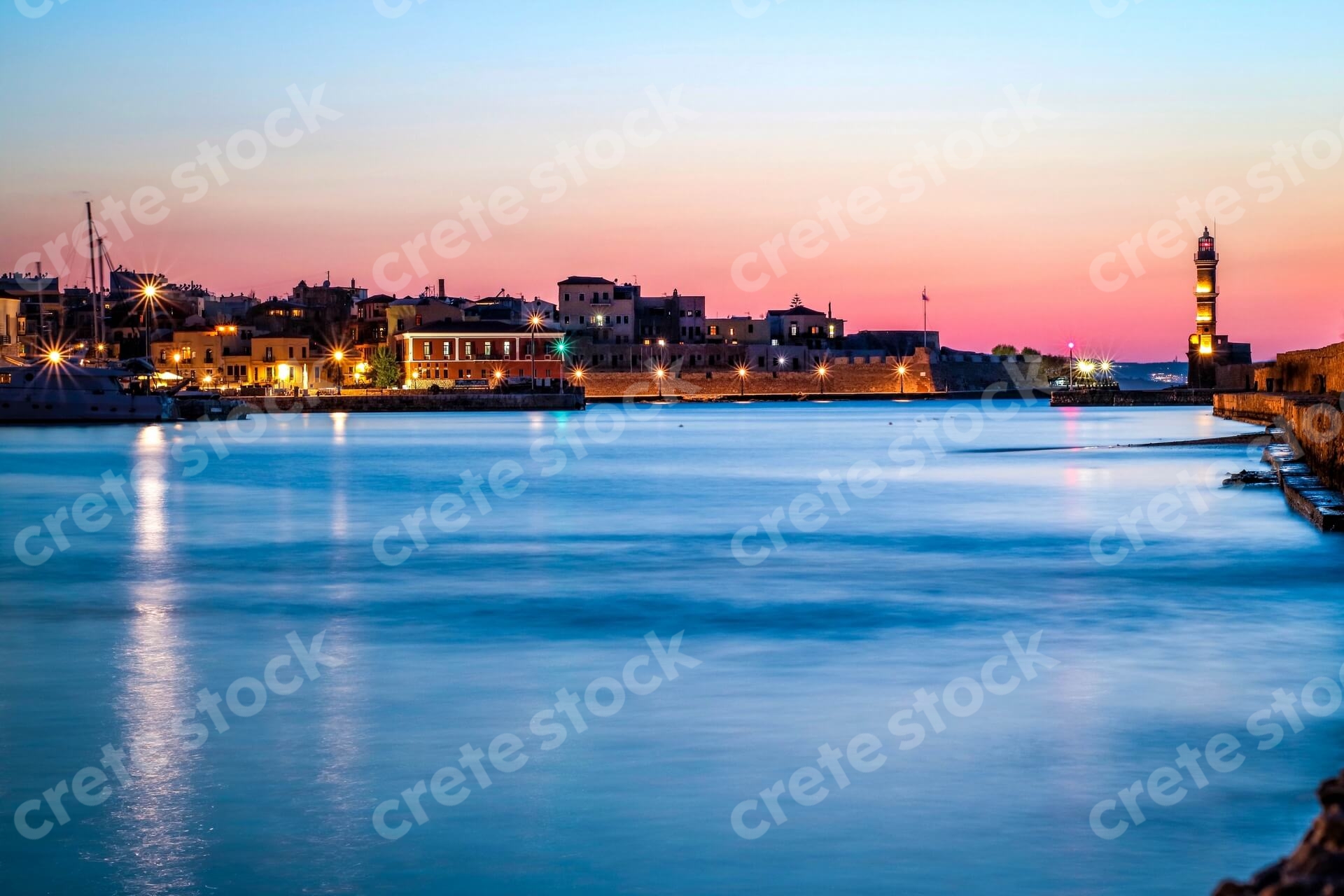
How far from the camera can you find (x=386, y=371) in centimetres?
7869

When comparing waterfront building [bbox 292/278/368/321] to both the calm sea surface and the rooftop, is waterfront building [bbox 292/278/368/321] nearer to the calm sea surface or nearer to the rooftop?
the rooftop

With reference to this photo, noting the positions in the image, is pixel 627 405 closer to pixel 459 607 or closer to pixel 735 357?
pixel 735 357

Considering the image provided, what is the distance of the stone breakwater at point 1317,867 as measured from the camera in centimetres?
217

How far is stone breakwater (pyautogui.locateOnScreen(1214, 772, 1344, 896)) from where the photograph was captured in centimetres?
217

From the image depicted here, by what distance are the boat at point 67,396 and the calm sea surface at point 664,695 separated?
38277mm

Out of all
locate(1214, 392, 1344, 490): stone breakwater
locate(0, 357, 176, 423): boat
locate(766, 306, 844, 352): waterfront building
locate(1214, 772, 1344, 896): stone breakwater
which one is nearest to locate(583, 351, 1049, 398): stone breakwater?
locate(766, 306, 844, 352): waterfront building

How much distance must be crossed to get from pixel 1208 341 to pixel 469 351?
130 feet

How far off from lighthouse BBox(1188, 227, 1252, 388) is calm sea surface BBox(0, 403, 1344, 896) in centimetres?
6508

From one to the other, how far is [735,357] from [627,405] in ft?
30.2

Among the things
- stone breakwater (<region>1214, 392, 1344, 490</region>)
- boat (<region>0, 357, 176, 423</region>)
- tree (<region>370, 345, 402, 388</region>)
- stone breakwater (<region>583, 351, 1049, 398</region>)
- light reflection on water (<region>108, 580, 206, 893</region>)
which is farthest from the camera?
stone breakwater (<region>583, 351, 1049, 398</region>)

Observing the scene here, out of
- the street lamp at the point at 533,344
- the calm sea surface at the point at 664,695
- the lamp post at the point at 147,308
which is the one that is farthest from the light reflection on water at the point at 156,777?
the street lamp at the point at 533,344

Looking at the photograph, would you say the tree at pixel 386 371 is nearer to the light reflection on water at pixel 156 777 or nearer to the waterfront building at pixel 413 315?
the waterfront building at pixel 413 315

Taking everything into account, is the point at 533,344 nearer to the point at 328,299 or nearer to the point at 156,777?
the point at 328,299

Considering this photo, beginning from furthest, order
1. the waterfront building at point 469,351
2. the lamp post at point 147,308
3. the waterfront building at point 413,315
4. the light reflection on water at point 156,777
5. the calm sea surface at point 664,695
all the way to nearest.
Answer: the waterfront building at point 413,315 < the waterfront building at point 469,351 < the lamp post at point 147,308 < the calm sea surface at point 664,695 < the light reflection on water at point 156,777
